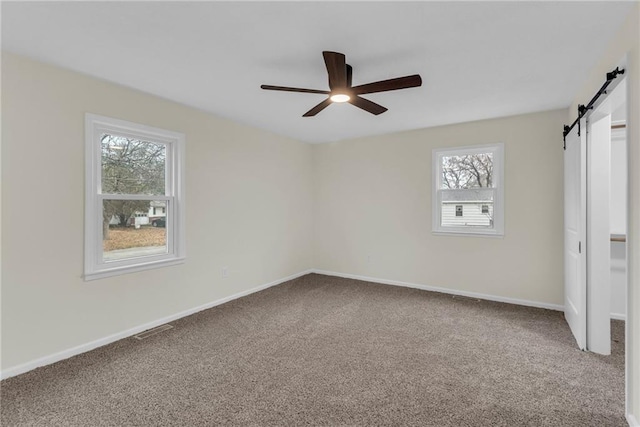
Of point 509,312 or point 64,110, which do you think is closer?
point 64,110

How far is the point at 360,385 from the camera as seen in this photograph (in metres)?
2.16

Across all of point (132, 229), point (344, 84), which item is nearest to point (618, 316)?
point (344, 84)

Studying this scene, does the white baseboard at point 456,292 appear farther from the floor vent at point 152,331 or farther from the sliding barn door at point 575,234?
the floor vent at point 152,331

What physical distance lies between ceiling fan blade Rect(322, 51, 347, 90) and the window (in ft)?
6.96

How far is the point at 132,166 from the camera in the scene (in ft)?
10.3

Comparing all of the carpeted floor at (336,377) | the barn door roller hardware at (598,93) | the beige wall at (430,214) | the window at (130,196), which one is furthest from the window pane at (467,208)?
the window at (130,196)

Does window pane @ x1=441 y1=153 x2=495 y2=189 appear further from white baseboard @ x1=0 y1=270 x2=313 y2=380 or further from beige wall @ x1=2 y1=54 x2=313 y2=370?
white baseboard @ x1=0 y1=270 x2=313 y2=380

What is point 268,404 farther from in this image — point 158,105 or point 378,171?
point 378,171

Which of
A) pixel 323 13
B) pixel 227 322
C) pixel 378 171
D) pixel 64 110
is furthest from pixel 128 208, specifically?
pixel 378 171

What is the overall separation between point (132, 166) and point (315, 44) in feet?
7.49

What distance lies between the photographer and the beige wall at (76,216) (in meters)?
2.31

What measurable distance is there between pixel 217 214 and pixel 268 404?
2.53 meters

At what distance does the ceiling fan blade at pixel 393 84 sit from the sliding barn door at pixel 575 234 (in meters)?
1.70

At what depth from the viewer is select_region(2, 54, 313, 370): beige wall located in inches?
91.0
